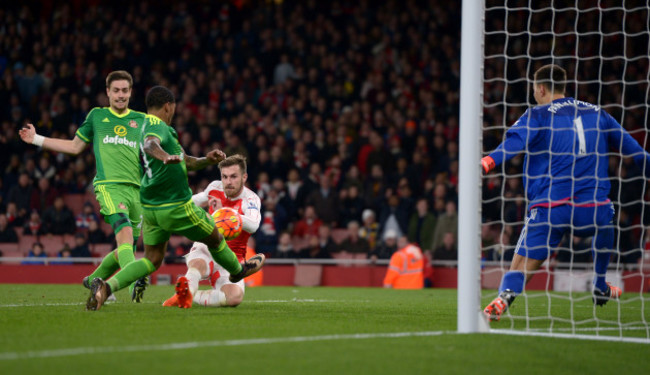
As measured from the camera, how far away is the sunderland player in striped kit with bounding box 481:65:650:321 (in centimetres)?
696

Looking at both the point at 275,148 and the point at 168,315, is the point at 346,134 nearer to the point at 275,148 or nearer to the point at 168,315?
the point at 275,148

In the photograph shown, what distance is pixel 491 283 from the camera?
15.1m

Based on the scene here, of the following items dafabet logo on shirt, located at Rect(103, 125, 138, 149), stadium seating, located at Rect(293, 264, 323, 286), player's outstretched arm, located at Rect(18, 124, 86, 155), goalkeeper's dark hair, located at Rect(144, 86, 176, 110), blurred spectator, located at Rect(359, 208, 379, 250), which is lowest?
stadium seating, located at Rect(293, 264, 323, 286)

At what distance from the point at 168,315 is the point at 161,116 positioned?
1.56 m

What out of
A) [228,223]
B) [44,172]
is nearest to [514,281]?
[228,223]

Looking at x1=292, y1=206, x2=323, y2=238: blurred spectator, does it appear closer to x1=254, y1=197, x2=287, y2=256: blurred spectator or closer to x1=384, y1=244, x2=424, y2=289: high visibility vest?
x1=254, y1=197, x2=287, y2=256: blurred spectator

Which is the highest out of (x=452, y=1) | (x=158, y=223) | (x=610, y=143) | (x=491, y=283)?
(x=452, y=1)

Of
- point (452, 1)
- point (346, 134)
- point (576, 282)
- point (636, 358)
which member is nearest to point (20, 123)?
point (346, 134)

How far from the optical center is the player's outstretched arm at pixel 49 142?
7.77m

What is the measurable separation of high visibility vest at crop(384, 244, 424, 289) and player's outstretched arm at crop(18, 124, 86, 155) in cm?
803

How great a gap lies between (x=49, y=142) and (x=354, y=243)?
8.99 meters

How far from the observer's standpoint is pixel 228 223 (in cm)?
773

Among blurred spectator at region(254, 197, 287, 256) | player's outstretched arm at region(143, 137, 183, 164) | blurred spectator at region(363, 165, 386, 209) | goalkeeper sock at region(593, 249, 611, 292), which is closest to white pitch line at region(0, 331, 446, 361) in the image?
player's outstretched arm at region(143, 137, 183, 164)

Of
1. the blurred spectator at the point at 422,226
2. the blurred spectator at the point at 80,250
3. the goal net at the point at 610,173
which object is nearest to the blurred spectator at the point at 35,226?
the blurred spectator at the point at 80,250
